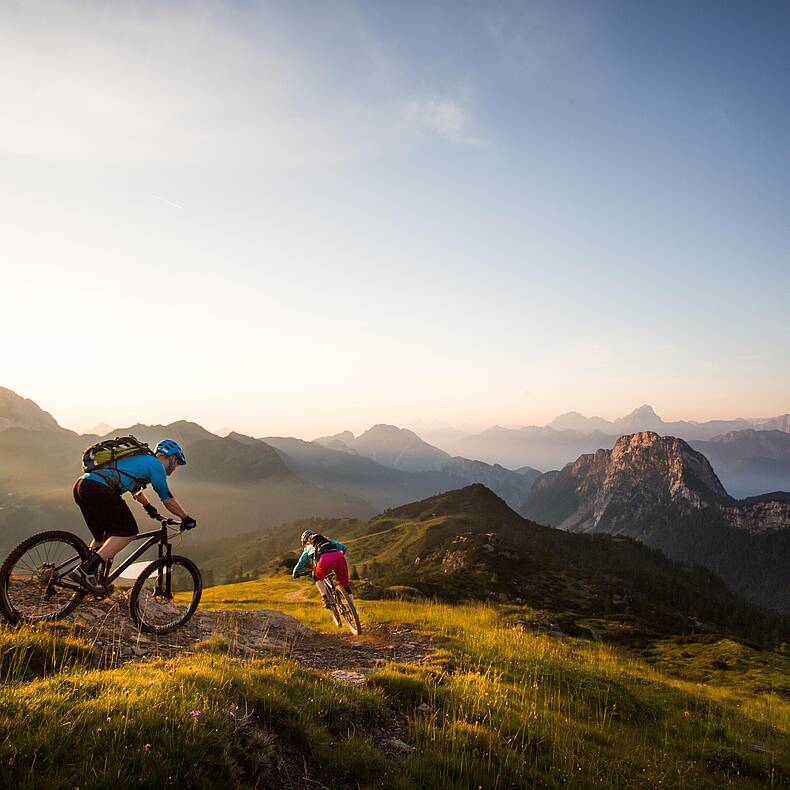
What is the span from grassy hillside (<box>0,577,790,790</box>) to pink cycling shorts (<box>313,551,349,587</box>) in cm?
505

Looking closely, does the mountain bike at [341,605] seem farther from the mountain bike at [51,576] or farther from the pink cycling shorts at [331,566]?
the mountain bike at [51,576]

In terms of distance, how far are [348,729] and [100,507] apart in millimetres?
6554

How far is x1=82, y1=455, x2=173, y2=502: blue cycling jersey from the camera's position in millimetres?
9703

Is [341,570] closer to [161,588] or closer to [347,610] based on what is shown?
[347,610]

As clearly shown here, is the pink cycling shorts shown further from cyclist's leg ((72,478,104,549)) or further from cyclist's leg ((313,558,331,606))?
cyclist's leg ((72,478,104,549))

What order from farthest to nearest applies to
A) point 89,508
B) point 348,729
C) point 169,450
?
point 169,450, point 89,508, point 348,729

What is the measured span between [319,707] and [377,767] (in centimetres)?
136

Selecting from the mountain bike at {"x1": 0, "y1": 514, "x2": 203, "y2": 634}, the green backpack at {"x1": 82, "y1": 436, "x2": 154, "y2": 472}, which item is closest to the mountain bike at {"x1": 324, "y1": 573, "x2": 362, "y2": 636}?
the mountain bike at {"x1": 0, "y1": 514, "x2": 203, "y2": 634}

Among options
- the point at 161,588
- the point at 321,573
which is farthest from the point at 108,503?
the point at 321,573

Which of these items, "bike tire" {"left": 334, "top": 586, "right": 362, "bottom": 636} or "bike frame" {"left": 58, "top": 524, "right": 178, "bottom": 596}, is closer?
"bike frame" {"left": 58, "top": 524, "right": 178, "bottom": 596}

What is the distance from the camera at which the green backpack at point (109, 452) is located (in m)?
9.66

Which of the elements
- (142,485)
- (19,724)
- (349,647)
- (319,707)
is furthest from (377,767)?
(349,647)

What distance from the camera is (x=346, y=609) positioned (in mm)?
17797

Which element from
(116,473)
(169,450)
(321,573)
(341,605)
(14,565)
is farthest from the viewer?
(341,605)
